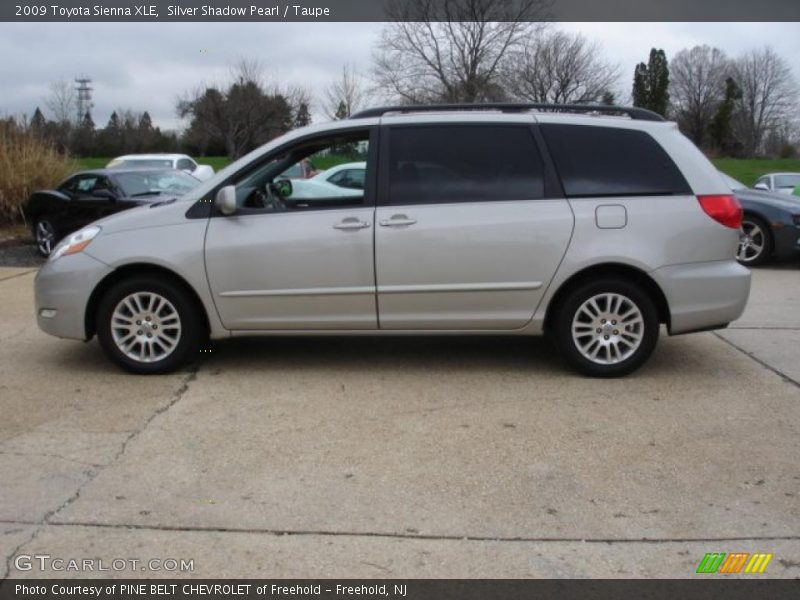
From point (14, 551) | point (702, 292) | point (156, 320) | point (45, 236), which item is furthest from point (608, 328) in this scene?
point (45, 236)

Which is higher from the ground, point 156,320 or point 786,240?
point 786,240

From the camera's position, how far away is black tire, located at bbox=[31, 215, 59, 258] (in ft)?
43.1

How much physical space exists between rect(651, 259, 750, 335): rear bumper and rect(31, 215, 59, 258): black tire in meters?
10.4

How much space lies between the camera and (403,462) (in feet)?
14.0

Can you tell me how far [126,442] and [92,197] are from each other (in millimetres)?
8856

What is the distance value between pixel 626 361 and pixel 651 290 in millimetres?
513

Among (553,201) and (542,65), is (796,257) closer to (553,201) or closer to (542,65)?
(553,201)

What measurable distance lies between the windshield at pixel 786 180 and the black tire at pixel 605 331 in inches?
582

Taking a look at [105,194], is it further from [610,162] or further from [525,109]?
[610,162]

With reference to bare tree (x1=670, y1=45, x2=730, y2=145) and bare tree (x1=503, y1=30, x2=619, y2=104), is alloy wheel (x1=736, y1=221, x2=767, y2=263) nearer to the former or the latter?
bare tree (x1=503, y1=30, x2=619, y2=104)

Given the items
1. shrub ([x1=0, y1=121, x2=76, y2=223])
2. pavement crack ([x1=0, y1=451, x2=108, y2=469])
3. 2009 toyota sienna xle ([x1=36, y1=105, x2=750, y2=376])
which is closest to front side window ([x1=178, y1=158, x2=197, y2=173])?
shrub ([x1=0, y1=121, x2=76, y2=223])

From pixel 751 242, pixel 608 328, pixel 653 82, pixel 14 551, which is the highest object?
pixel 653 82

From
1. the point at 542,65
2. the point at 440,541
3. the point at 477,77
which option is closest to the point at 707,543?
the point at 440,541

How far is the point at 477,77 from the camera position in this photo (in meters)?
41.7
